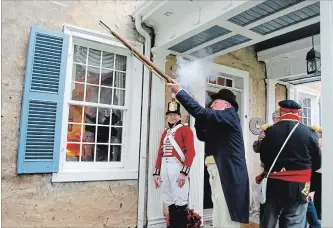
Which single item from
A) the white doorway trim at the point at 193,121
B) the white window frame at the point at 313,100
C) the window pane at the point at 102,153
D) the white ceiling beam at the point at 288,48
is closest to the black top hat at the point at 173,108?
the white doorway trim at the point at 193,121

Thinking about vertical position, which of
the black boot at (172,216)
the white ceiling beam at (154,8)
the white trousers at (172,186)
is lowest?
the black boot at (172,216)

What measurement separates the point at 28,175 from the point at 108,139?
122 centimetres

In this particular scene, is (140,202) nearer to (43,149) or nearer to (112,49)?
(43,149)

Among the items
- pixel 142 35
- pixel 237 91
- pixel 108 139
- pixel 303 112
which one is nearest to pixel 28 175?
pixel 108 139

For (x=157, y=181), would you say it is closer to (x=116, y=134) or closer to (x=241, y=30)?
(x=116, y=134)

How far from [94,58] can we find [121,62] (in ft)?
1.48

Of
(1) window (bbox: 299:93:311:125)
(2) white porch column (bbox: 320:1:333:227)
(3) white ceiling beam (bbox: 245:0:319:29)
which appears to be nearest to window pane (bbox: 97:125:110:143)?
(3) white ceiling beam (bbox: 245:0:319:29)

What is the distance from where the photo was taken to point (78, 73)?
4.12 meters

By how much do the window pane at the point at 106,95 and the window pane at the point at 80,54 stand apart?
0.52m

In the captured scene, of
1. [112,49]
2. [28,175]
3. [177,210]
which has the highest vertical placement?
[112,49]

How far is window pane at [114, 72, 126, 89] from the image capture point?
174 inches

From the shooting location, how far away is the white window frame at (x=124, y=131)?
3820mm

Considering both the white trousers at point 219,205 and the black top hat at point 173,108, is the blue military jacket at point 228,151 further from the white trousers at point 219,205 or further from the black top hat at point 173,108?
the black top hat at point 173,108

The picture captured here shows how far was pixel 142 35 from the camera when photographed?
4.52 metres
